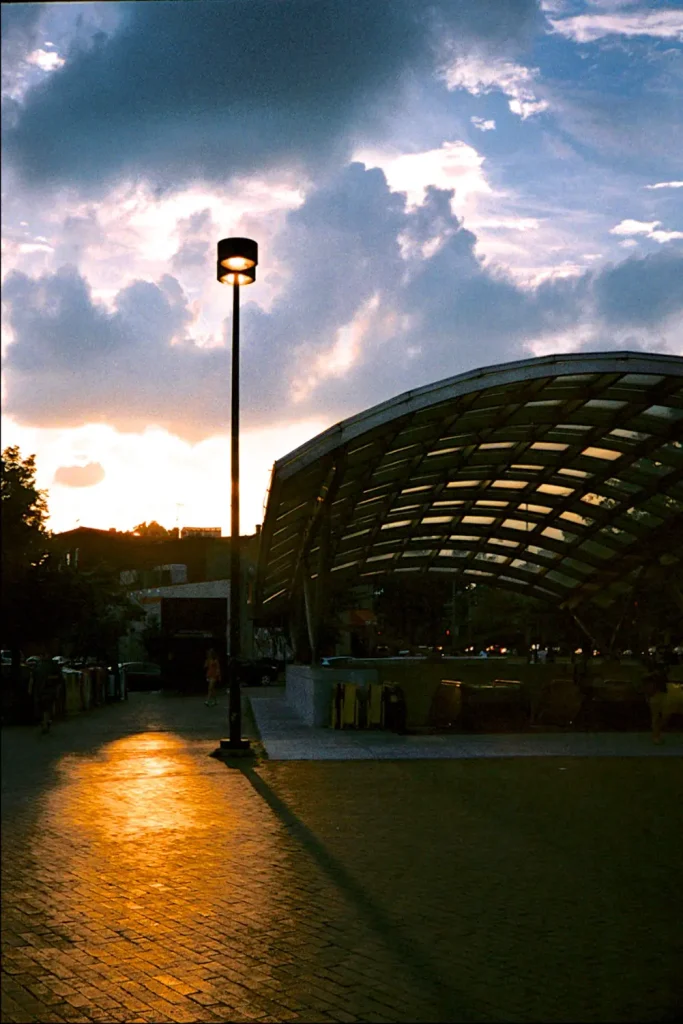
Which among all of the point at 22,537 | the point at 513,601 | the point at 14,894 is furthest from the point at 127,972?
the point at 513,601

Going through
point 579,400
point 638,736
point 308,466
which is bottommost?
point 638,736

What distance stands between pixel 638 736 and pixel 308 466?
815 cm

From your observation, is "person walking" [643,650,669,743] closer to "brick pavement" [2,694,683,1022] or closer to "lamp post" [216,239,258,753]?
"lamp post" [216,239,258,753]

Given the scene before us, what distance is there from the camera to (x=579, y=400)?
2414cm

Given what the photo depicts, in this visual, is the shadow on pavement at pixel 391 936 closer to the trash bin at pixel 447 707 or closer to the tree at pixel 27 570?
the tree at pixel 27 570

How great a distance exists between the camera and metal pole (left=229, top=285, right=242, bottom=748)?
1769 cm

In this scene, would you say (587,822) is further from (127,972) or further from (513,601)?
(513,601)

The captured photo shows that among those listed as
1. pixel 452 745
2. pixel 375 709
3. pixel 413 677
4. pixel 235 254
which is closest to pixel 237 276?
pixel 235 254

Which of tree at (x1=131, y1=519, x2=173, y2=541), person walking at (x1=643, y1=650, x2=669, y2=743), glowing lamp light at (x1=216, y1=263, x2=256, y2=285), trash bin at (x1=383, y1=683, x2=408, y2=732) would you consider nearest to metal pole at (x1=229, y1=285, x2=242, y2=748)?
glowing lamp light at (x1=216, y1=263, x2=256, y2=285)

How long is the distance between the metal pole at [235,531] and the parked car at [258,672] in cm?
3872

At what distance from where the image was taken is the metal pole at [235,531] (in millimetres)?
17688

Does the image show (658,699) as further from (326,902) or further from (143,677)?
(143,677)

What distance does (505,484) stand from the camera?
33344 mm

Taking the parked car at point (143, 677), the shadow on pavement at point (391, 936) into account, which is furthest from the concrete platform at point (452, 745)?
the parked car at point (143, 677)
